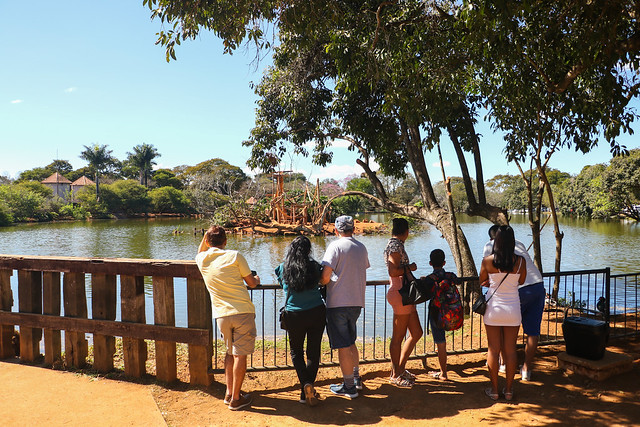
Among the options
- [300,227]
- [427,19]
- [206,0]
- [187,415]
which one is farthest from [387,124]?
[300,227]

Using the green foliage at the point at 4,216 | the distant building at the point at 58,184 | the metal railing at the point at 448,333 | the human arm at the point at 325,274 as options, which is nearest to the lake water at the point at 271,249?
the metal railing at the point at 448,333

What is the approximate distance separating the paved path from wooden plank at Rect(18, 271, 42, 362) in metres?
0.27

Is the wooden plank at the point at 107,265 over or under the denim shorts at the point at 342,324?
over

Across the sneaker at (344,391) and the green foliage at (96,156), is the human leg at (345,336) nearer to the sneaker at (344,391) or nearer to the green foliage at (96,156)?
the sneaker at (344,391)

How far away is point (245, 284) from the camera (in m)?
4.10

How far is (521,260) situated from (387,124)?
240 inches

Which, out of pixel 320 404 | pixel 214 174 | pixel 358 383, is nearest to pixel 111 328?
pixel 320 404

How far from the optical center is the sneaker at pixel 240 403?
3.96 metres

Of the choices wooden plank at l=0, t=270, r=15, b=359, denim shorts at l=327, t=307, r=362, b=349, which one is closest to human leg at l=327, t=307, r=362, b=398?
denim shorts at l=327, t=307, r=362, b=349

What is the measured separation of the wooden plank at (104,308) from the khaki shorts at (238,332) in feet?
5.05

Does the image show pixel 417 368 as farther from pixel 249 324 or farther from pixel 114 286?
pixel 114 286

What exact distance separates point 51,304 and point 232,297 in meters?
2.44

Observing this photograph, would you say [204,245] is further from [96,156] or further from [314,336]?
[96,156]

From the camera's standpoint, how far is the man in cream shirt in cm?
383
